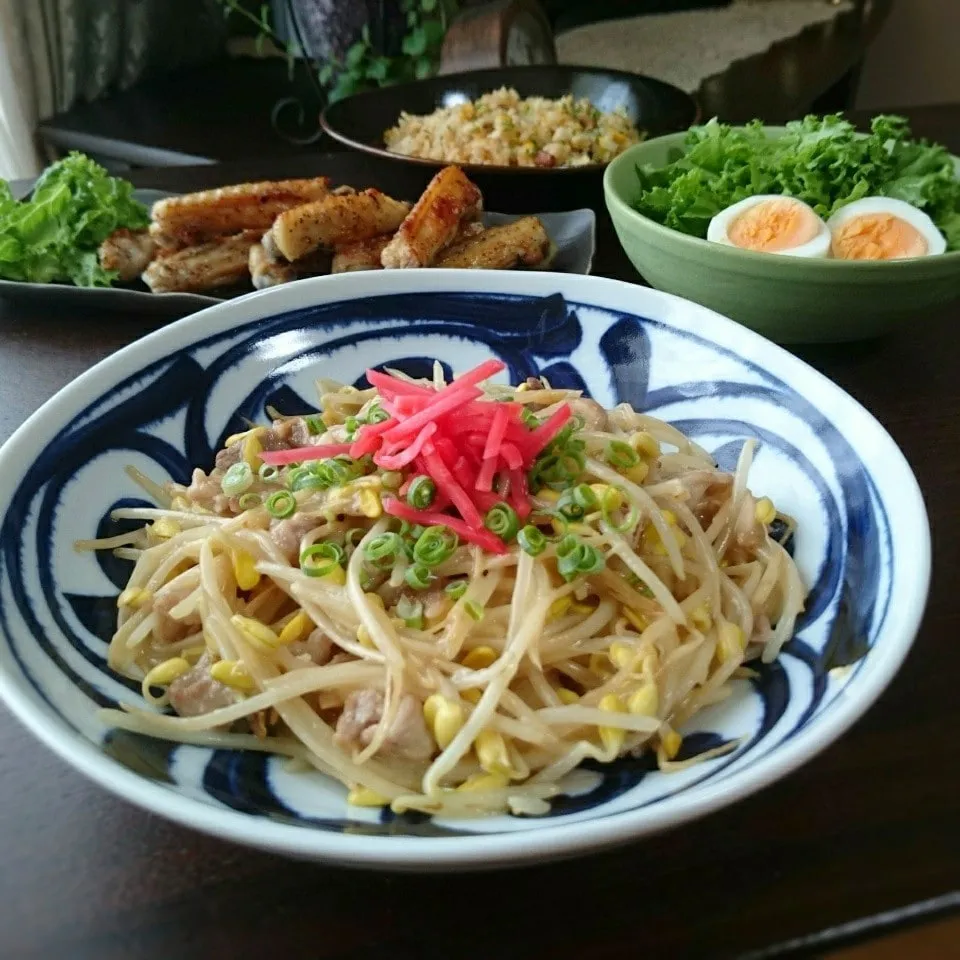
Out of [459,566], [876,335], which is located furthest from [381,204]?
[459,566]

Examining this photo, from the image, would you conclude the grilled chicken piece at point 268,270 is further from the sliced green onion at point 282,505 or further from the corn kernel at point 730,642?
the corn kernel at point 730,642

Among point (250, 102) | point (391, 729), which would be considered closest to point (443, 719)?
point (391, 729)

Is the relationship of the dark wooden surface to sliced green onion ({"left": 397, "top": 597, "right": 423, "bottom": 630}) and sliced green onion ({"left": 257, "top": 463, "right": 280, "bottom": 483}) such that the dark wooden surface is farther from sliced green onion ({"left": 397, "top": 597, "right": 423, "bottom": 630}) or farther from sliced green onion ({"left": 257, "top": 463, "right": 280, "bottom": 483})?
sliced green onion ({"left": 397, "top": 597, "right": 423, "bottom": 630})

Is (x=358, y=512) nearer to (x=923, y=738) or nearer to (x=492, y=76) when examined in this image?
(x=923, y=738)

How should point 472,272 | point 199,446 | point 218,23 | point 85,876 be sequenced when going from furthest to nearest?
point 218,23
point 472,272
point 199,446
point 85,876

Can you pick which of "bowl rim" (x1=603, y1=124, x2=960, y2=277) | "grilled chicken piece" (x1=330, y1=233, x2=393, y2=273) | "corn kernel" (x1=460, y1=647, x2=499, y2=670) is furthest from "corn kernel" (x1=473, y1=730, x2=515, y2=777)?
"grilled chicken piece" (x1=330, y1=233, x2=393, y2=273)

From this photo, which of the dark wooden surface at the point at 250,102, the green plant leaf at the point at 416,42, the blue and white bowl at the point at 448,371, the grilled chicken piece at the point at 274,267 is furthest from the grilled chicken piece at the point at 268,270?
the green plant leaf at the point at 416,42

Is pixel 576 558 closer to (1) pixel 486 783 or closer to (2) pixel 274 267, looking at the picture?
(1) pixel 486 783
